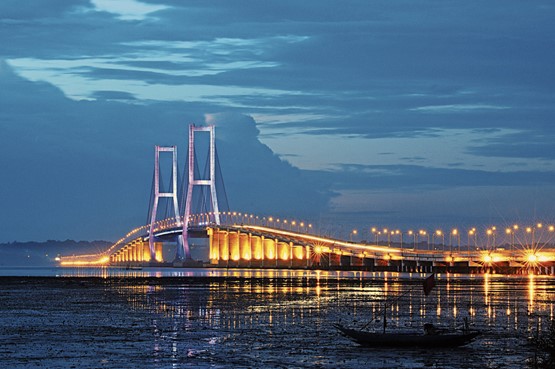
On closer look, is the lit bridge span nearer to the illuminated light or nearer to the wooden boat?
the illuminated light

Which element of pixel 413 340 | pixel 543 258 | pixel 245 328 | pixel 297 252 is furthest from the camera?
pixel 297 252

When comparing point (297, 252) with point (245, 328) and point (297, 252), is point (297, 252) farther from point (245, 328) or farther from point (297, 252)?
point (245, 328)

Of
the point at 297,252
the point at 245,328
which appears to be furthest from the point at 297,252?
the point at 245,328

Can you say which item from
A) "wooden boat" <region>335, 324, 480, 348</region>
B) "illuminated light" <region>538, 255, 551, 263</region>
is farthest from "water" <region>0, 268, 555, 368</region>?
"illuminated light" <region>538, 255, 551, 263</region>

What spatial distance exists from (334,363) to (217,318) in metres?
15.8

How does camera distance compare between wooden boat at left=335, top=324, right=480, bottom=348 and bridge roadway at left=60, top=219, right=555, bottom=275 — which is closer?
wooden boat at left=335, top=324, right=480, bottom=348

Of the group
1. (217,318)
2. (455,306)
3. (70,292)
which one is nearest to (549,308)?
(455,306)

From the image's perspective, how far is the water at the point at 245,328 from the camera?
28562mm

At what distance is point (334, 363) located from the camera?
91.7 feet

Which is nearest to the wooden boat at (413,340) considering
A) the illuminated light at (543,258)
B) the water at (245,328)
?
the water at (245,328)

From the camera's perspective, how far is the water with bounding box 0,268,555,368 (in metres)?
28.6

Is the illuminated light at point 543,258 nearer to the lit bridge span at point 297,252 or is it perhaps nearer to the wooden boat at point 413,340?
the lit bridge span at point 297,252

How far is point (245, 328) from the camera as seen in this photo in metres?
38.2

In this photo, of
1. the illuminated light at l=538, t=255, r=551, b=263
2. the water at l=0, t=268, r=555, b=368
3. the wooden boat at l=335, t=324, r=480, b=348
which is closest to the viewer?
the water at l=0, t=268, r=555, b=368
